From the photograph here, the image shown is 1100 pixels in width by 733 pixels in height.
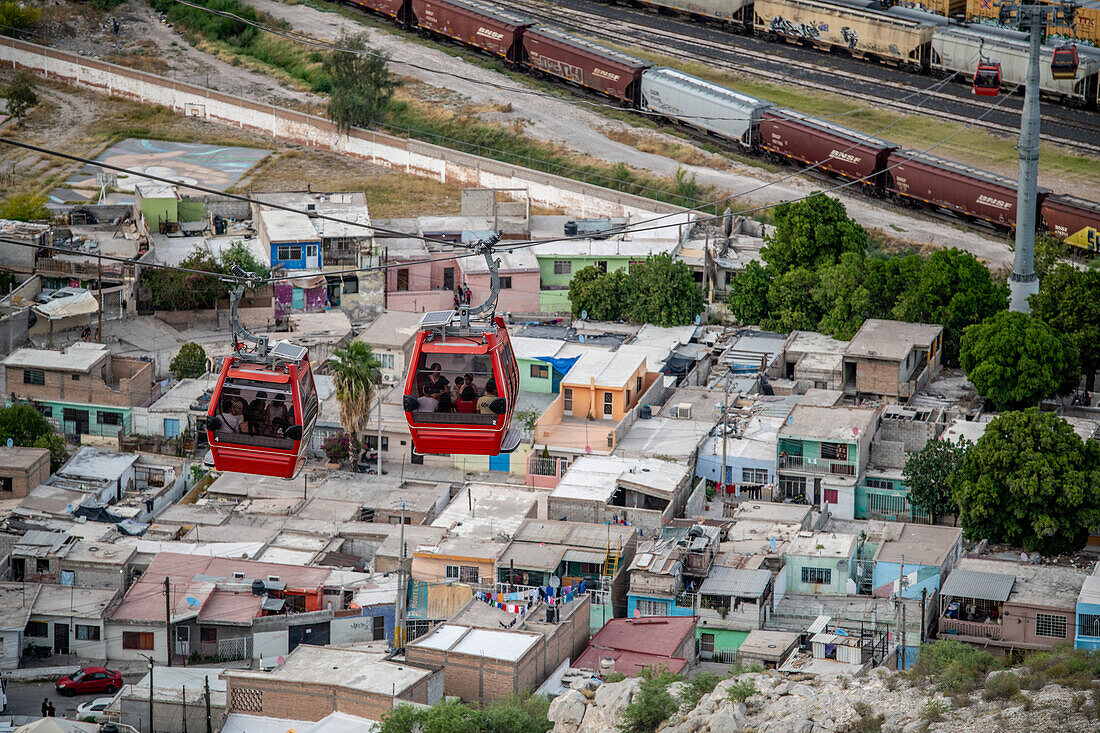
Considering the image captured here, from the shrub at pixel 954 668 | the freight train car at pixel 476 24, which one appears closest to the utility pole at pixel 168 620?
the shrub at pixel 954 668

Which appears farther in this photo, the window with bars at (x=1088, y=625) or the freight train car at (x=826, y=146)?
the freight train car at (x=826, y=146)

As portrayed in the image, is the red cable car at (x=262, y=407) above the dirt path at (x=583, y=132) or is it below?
above

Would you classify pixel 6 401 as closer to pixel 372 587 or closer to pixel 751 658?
pixel 372 587

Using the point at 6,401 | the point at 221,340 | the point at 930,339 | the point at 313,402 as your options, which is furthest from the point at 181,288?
the point at 313,402

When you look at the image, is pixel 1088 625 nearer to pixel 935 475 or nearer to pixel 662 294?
pixel 935 475

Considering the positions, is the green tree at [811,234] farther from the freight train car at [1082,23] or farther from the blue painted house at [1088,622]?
the freight train car at [1082,23]

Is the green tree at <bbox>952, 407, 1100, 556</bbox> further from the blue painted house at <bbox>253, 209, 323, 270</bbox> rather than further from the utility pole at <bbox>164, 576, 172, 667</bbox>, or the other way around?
the blue painted house at <bbox>253, 209, 323, 270</bbox>

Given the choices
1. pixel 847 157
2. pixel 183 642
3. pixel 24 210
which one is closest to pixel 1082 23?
pixel 847 157

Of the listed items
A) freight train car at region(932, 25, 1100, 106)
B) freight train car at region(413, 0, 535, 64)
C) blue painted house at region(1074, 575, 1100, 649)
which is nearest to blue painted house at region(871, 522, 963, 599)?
blue painted house at region(1074, 575, 1100, 649)
